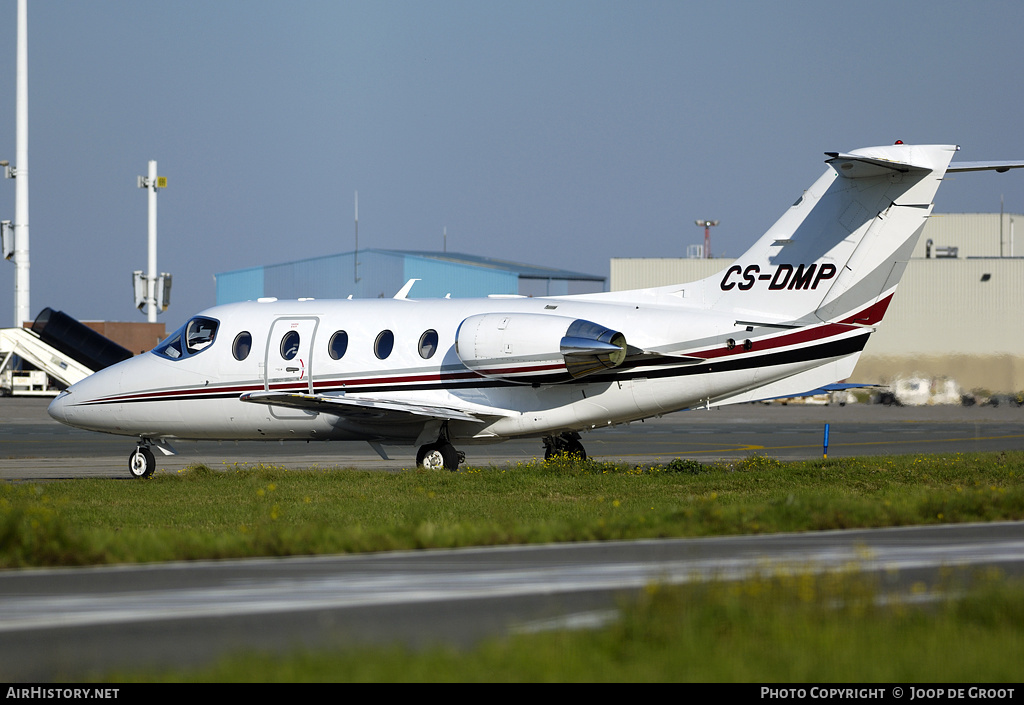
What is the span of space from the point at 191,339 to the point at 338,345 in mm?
3431

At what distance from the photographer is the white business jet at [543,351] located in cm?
2012

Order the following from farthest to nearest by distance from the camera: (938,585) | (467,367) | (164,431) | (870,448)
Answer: (870,448)
(164,431)
(467,367)
(938,585)

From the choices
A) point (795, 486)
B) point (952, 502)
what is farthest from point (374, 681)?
point (795, 486)

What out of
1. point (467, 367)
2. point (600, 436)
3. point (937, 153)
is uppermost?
point (937, 153)

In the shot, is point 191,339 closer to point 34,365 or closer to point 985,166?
point 985,166

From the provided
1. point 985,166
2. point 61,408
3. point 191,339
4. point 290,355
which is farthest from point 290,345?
point 985,166

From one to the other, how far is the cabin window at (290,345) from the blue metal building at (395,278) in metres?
51.5

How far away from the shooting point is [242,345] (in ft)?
79.6

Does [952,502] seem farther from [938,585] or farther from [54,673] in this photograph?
[54,673]

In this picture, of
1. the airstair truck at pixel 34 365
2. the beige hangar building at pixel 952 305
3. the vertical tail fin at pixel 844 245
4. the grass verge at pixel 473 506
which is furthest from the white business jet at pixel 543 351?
the airstair truck at pixel 34 365

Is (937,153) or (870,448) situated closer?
(937,153)

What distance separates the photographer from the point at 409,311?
23.4m

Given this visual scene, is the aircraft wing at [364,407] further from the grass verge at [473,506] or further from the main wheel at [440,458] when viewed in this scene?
the grass verge at [473,506]
